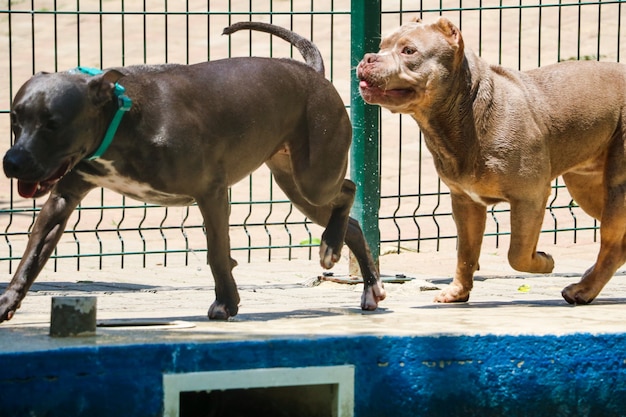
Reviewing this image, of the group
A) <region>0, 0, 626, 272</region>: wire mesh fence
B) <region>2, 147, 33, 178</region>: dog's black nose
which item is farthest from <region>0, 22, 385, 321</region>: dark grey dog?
<region>0, 0, 626, 272</region>: wire mesh fence

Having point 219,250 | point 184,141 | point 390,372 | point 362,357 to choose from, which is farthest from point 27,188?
point 390,372

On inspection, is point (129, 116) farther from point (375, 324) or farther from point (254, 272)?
point (254, 272)

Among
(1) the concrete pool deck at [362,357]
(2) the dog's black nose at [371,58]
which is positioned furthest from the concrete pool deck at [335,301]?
(2) the dog's black nose at [371,58]

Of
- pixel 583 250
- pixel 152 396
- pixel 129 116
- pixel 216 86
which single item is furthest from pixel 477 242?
pixel 583 250

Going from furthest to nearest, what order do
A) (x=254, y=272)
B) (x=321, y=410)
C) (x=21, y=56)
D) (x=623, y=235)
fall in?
(x=21, y=56)
(x=254, y=272)
(x=623, y=235)
(x=321, y=410)

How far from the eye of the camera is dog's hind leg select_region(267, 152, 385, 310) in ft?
21.7

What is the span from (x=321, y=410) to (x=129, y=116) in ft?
5.18

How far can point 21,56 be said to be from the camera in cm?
1925

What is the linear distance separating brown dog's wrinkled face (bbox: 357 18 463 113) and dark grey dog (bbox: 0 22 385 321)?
28cm

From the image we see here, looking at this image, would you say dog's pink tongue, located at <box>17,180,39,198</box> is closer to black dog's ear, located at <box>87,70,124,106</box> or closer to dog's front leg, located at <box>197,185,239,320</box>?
black dog's ear, located at <box>87,70,124,106</box>

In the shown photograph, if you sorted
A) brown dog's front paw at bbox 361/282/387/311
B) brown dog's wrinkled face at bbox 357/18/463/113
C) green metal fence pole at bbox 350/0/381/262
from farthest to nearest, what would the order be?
green metal fence pole at bbox 350/0/381/262 < brown dog's front paw at bbox 361/282/387/311 < brown dog's wrinkled face at bbox 357/18/463/113

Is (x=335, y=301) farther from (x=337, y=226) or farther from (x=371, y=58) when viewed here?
(x=371, y=58)

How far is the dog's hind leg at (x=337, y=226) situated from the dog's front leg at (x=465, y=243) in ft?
1.62

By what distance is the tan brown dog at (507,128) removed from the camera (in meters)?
6.49
